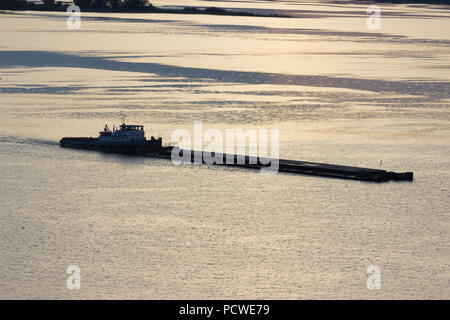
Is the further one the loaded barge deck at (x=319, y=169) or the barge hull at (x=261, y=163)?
the barge hull at (x=261, y=163)

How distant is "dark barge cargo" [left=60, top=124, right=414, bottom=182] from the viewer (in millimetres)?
66938

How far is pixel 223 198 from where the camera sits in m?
59.8

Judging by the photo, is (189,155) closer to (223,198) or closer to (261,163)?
(261,163)

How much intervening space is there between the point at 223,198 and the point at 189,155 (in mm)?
14914

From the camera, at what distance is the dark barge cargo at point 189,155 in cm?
6694

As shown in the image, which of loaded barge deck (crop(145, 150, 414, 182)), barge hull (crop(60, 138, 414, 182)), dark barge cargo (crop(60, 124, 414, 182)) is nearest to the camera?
loaded barge deck (crop(145, 150, 414, 182))

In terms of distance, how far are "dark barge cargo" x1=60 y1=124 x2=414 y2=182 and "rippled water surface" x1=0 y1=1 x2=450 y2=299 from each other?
145 centimetres

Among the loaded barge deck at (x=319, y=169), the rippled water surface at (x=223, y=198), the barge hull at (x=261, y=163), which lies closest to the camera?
the rippled water surface at (x=223, y=198)

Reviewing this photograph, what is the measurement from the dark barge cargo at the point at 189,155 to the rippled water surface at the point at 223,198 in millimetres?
1447

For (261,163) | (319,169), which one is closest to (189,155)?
(261,163)

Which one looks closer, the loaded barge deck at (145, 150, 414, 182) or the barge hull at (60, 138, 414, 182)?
the loaded barge deck at (145, 150, 414, 182)

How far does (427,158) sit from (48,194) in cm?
2962

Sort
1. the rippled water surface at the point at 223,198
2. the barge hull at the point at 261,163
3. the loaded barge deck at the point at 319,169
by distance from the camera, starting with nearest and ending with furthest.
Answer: the rippled water surface at the point at 223,198, the loaded barge deck at the point at 319,169, the barge hull at the point at 261,163
